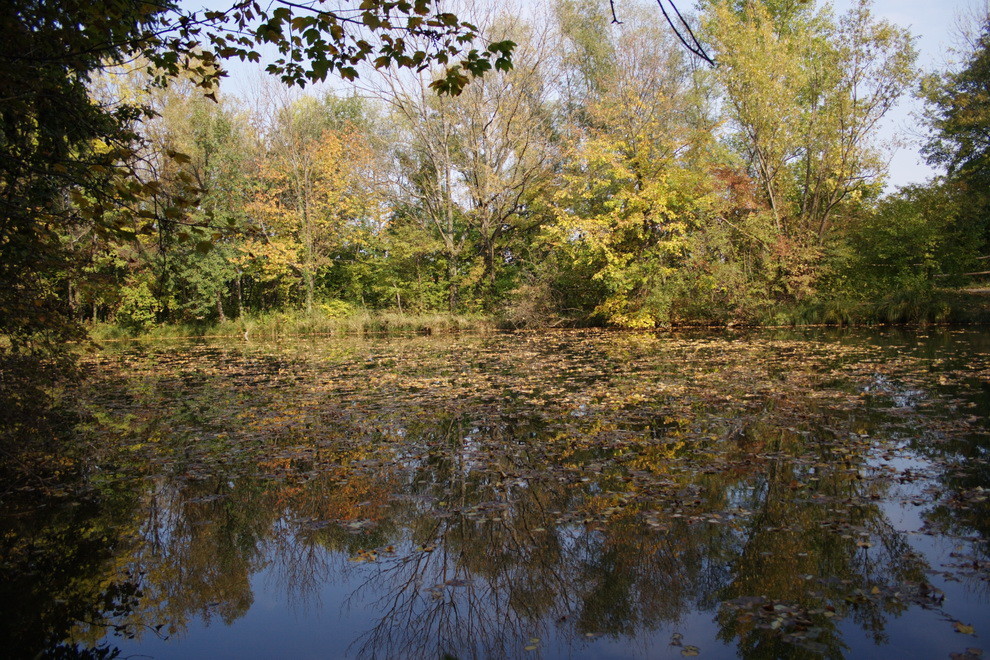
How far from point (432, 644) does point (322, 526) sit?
1805mm

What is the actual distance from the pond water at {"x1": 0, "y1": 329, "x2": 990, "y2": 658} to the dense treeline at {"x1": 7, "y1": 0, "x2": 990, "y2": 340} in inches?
501

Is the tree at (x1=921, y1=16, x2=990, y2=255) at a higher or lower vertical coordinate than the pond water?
higher

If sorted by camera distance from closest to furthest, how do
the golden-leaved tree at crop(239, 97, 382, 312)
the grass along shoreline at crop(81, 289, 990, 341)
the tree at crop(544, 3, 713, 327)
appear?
the grass along shoreline at crop(81, 289, 990, 341) < the tree at crop(544, 3, 713, 327) < the golden-leaved tree at crop(239, 97, 382, 312)

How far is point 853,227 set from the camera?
80.3ft

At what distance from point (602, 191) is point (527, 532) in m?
24.1

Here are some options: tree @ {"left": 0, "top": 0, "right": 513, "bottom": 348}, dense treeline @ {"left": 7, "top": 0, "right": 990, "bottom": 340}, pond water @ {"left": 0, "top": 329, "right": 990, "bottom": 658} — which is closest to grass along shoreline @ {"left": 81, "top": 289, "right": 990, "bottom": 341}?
dense treeline @ {"left": 7, "top": 0, "right": 990, "bottom": 340}

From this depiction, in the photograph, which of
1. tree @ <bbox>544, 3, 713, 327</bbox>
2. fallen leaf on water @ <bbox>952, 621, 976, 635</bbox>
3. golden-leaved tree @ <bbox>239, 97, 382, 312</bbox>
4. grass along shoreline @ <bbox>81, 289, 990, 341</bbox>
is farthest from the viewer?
golden-leaved tree @ <bbox>239, 97, 382, 312</bbox>

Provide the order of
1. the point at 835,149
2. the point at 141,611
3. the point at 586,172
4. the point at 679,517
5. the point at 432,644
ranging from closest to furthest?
the point at 432,644, the point at 141,611, the point at 679,517, the point at 835,149, the point at 586,172

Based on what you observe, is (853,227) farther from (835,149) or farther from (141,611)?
(141,611)

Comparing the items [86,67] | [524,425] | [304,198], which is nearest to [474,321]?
[304,198]

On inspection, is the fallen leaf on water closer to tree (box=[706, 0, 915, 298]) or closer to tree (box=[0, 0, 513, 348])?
tree (box=[0, 0, 513, 348])

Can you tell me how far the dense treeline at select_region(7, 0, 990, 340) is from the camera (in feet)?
75.2

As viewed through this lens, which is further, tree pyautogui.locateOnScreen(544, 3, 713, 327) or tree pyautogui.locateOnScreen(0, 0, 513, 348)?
tree pyautogui.locateOnScreen(544, 3, 713, 327)

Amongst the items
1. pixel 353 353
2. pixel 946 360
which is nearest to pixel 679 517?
pixel 946 360
